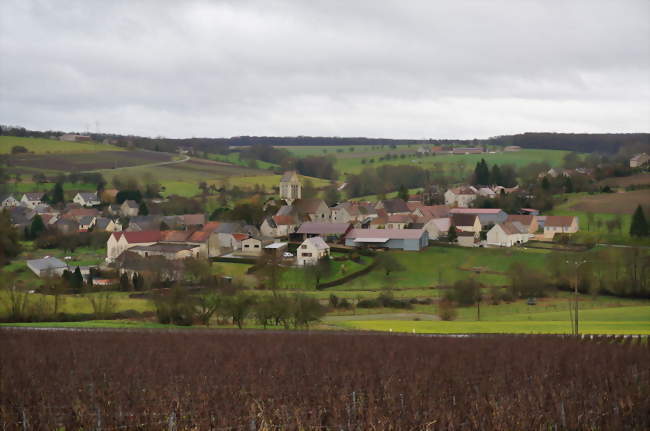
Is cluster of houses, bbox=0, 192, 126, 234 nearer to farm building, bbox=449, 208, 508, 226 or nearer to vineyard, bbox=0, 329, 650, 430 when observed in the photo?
farm building, bbox=449, 208, 508, 226

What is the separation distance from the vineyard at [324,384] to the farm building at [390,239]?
4473cm

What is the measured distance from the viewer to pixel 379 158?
19075cm

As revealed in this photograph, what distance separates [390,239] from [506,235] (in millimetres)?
12733

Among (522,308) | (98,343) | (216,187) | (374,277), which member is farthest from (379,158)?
(98,343)

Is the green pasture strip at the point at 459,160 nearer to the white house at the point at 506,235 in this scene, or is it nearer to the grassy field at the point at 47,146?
the grassy field at the point at 47,146

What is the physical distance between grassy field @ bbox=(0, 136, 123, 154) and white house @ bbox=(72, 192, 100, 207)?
32774 millimetres

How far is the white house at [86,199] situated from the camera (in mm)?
112738

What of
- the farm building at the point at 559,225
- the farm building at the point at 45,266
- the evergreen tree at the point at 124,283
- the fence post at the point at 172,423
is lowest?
the evergreen tree at the point at 124,283

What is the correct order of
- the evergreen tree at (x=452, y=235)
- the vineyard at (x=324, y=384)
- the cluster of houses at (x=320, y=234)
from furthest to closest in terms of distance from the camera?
the evergreen tree at (x=452, y=235) → the cluster of houses at (x=320, y=234) → the vineyard at (x=324, y=384)

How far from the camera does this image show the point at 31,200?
110750 mm

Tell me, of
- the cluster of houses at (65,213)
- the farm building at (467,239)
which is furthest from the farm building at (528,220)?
the cluster of houses at (65,213)

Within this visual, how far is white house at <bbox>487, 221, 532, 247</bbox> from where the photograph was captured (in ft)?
248

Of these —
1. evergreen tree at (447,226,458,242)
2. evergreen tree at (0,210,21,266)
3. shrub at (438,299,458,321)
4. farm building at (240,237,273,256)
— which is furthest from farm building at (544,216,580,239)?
evergreen tree at (0,210,21,266)

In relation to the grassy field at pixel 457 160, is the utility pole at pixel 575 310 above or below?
below
